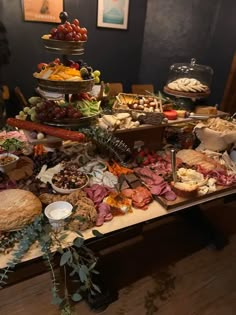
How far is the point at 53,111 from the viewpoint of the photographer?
1.23 meters

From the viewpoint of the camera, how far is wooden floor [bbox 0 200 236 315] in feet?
4.84

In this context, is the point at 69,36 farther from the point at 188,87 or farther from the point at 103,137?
the point at 188,87

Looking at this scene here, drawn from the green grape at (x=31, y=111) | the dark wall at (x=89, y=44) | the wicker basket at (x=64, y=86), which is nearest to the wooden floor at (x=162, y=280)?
the green grape at (x=31, y=111)

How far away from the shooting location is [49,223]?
3.31 feet

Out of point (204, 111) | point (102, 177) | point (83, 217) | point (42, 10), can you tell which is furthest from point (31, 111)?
point (42, 10)

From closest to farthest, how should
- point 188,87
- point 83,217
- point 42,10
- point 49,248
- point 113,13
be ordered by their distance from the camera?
point 49,248, point 83,217, point 188,87, point 42,10, point 113,13

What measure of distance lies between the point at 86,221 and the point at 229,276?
1.23 meters

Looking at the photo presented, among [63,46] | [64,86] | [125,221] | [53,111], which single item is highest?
[63,46]

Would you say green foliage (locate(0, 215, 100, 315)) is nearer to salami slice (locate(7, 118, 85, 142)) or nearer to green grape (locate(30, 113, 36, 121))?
salami slice (locate(7, 118, 85, 142))

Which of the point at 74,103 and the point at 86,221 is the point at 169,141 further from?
the point at 86,221

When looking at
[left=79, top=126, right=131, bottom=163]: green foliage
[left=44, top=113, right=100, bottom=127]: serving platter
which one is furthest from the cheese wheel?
[left=44, top=113, right=100, bottom=127]: serving platter

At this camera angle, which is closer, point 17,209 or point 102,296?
point 17,209

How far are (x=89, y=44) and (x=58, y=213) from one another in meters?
2.76

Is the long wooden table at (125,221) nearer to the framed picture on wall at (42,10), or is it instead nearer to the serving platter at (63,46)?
the serving platter at (63,46)
